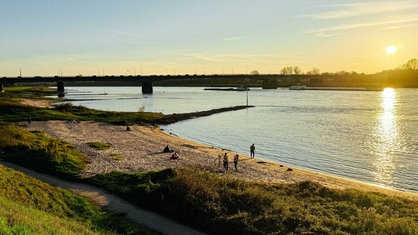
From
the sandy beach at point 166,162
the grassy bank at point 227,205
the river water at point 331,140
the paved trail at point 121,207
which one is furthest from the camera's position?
the river water at point 331,140

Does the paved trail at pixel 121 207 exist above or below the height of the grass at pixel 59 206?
below

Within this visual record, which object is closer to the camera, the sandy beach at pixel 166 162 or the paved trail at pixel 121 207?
the paved trail at pixel 121 207

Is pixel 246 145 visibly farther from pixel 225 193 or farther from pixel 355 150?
pixel 225 193

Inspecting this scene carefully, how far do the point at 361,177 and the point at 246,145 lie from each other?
22.5m

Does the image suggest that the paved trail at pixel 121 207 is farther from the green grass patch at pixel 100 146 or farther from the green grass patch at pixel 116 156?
the green grass patch at pixel 100 146

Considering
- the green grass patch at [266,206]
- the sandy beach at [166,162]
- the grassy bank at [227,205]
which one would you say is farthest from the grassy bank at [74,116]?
the green grass patch at [266,206]

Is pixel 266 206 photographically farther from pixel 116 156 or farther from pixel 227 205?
pixel 116 156

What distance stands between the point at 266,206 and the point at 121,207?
28.0ft

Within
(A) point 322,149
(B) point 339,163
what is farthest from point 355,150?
(B) point 339,163

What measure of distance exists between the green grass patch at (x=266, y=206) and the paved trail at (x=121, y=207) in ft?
1.90

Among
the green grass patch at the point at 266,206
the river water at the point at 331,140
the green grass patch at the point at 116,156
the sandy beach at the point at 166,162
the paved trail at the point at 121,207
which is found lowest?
the river water at the point at 331,140

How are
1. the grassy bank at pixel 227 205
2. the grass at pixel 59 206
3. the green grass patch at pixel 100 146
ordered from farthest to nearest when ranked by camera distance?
the green grass patch at pixel 100 146 < the grassy bank at pixel 227 205 < the grass at pixel 59 206

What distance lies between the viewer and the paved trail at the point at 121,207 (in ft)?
68.9

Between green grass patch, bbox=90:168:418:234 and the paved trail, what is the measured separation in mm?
579
